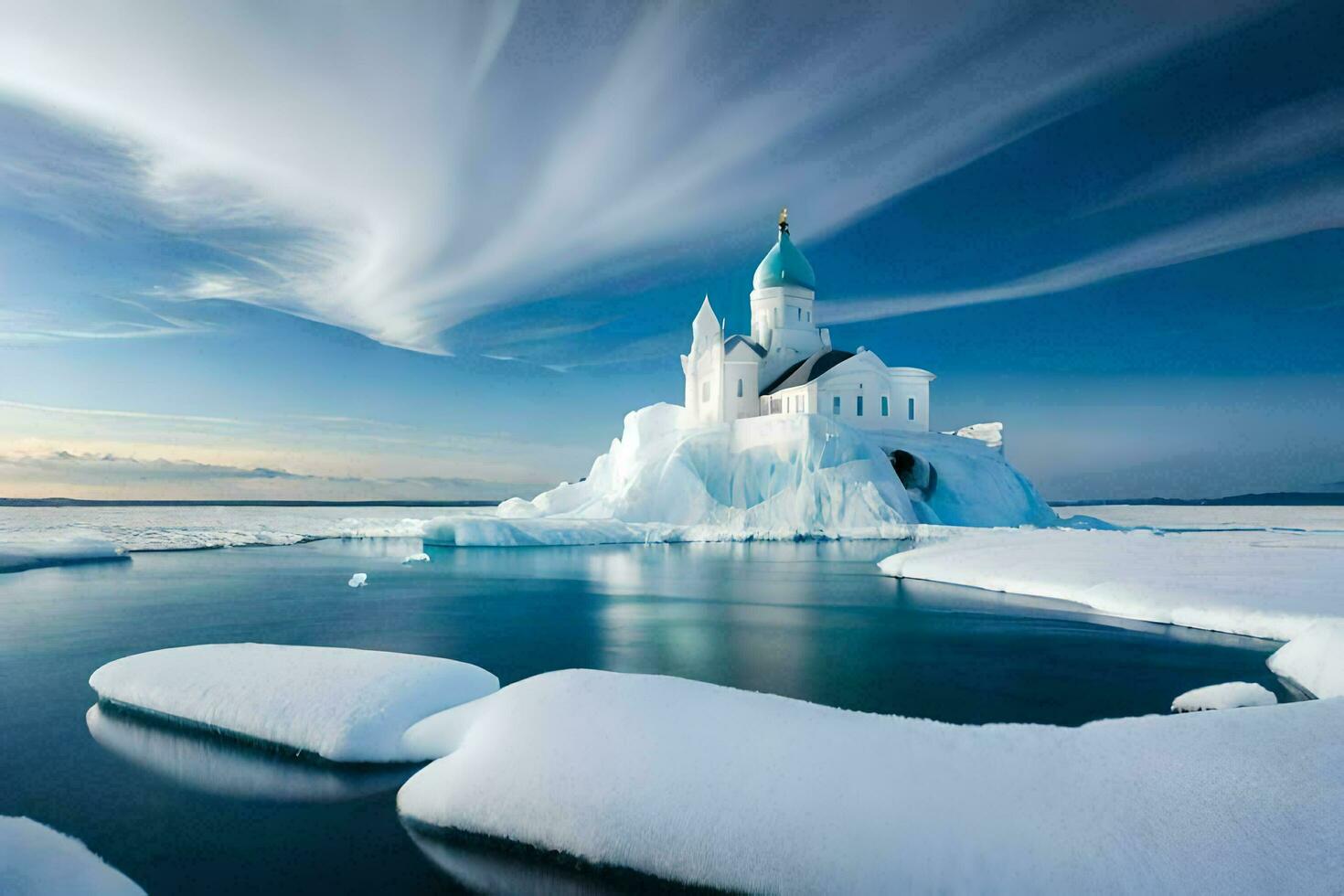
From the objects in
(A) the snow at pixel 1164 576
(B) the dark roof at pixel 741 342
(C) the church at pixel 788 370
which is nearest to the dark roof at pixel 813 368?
(C) the church at pixel 788 370

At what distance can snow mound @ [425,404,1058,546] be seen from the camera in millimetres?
32438

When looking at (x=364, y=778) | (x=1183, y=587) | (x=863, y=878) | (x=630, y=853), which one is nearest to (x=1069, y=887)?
(x=863, y=878)

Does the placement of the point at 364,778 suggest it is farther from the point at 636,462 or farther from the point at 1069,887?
the point at 636,462

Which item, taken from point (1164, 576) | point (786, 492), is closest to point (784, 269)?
point (786, 492)

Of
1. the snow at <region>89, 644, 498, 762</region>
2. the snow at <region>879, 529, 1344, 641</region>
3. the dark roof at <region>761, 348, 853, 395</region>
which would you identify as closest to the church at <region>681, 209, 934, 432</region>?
the dark roof at <region>761, 348, 853, 395</region>

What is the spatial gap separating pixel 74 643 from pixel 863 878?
467 inches

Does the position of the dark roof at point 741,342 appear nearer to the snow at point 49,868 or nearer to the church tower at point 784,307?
the church tower at point 784,307

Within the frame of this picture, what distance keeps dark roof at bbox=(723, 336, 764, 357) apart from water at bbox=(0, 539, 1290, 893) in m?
20.1

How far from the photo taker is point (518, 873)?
14.1 ft

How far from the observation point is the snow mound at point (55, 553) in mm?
21859

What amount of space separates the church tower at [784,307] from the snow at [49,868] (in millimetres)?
39270

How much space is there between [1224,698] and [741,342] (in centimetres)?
3456

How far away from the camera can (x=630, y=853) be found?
13.7 ft

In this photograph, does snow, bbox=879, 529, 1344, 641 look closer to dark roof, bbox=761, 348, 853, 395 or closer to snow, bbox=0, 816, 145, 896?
snow, bbox=0, 816, 145, 896
